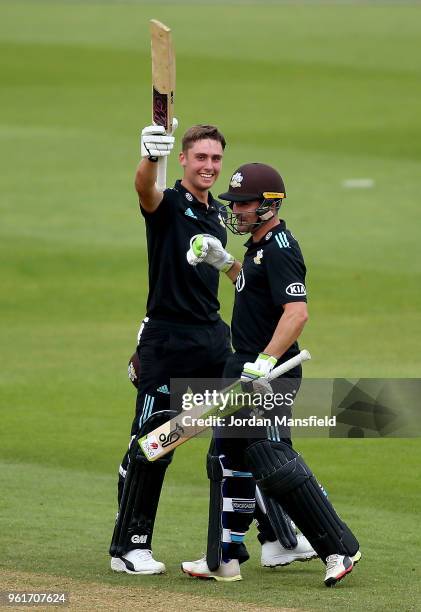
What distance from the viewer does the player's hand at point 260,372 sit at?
256 inches

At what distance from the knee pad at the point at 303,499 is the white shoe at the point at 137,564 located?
734mm

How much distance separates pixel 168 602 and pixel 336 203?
16.1 metres

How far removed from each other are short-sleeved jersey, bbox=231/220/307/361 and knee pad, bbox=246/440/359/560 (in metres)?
0.55

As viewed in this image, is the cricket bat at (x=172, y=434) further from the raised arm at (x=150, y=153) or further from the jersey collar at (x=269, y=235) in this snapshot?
the raised arm at (x=150, y=153)

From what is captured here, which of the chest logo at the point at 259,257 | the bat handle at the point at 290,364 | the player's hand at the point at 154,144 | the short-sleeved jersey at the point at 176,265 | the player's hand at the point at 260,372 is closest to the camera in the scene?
the player's hand at the point at 260,372

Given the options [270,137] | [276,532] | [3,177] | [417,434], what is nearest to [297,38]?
[270,137]

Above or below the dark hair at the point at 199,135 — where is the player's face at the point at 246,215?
below

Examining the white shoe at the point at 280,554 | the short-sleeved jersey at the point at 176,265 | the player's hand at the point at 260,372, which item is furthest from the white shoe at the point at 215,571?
the short-sleeved jersey at the point at 176,265

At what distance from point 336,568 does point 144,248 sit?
13.2m

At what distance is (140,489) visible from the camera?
7121 mm

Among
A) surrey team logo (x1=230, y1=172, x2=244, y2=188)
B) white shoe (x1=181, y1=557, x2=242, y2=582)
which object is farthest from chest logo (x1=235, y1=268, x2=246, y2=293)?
white shoe (x1=181, y1=557, x2=242, y2=582)

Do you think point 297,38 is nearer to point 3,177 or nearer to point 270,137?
point 270,137

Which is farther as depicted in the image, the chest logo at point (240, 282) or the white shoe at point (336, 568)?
the chest logo at point (240, 282)

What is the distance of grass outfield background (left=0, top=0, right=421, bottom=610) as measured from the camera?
795 cm
